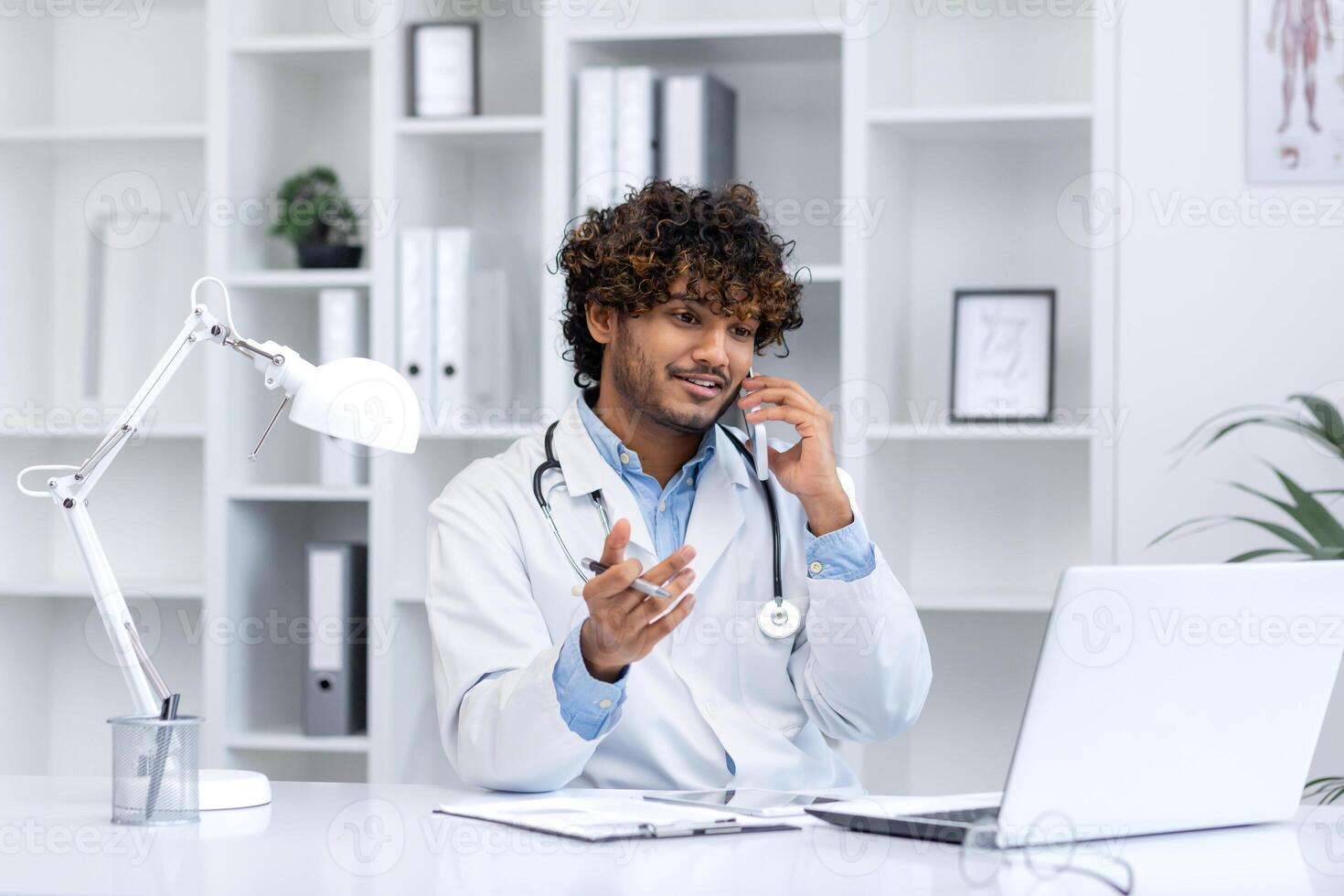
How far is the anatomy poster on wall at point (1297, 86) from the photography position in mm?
2684

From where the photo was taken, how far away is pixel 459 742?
1.64m

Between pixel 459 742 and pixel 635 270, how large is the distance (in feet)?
2.17

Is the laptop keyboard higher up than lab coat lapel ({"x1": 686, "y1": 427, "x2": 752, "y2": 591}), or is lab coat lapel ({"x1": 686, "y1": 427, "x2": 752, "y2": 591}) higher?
lab coat lapel ({"x1": 686, "y1": 427, "x2": 752, "y2": 591})

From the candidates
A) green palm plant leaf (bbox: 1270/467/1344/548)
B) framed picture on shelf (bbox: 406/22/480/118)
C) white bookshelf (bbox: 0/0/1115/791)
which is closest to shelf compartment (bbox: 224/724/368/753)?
white bookshelf (bbox: 0/0/1115/791)

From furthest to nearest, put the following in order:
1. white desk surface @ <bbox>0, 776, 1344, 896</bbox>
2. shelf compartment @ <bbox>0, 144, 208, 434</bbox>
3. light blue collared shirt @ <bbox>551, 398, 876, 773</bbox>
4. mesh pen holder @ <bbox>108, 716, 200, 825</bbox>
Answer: shelf compartment @ <bbox>0, 144, 208, 434</bbox> < light blue collared shirt @ <bbox>551, 398, 876, 773</bbox> < mesh pen holder @ <bbox>108, 716, 200, 825</bbox> < white desk surface @ <bbox>0, 776, 1344, 896</bbox>

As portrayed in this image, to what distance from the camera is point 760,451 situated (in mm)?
1881

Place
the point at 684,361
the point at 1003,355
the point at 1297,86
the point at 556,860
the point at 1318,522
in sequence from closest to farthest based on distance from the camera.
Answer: the point at 556,860 < the point at 684,361 < the point at 1318,522 < the point at 1297,86 < the point at 1003,355

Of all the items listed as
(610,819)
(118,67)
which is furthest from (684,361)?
(118,67)

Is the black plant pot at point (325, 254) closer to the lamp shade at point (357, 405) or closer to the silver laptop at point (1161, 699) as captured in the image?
the lamp shade at point (357, 405)

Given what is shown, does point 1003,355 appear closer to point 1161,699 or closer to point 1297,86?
point 1297,86

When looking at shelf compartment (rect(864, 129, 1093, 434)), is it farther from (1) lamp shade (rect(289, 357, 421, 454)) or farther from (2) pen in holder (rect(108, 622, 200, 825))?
(2) pen in holder (rect(108, 622, 200, 825))

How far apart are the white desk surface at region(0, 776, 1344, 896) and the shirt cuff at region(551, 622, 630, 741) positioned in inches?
6.9

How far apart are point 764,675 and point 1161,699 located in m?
0.67

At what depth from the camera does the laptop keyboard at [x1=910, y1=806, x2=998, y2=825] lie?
135cm
